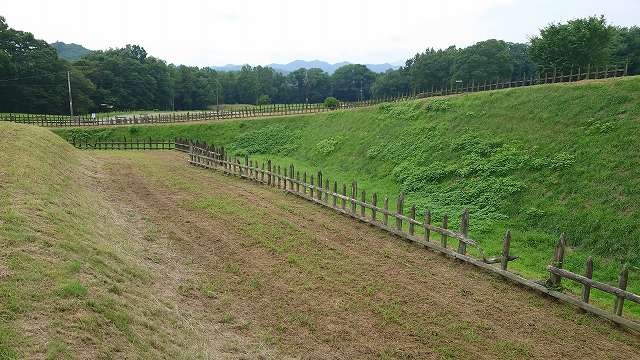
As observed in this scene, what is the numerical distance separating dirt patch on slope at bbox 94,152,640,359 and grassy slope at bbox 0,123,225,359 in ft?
3.54

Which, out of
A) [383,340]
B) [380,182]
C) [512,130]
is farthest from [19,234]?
[512,130]

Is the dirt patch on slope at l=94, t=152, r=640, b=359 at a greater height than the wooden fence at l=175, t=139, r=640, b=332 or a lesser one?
lesser

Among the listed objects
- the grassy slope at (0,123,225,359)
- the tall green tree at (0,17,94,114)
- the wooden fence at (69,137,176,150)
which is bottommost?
the wooden fence at (69,137,176,150)

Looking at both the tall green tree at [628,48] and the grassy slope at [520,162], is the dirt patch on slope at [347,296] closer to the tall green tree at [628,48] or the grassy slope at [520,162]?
the grassy slope at [520,162]

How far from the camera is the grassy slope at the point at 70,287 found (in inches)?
254

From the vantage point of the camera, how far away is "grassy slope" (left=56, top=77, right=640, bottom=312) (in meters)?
14.3

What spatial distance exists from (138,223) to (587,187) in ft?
→ 55.0

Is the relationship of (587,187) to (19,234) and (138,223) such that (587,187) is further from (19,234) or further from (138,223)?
(19,234)

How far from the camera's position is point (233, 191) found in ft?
69.1

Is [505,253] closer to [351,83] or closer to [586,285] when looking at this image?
[586,285]

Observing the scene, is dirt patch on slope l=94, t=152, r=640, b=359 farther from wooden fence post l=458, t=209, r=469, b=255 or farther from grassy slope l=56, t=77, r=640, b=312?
grassy slope l=56, t=77, r=640, b=312

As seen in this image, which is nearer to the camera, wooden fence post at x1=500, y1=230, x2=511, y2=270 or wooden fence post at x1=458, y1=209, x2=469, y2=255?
wooden fence post at x1=500, y1=230, x2=511, y2=270

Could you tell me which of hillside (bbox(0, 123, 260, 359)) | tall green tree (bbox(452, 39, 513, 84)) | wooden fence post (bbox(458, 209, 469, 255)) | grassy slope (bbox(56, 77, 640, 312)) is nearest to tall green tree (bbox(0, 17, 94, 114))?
grassy slope (bbox(56, 77, 640, 312))

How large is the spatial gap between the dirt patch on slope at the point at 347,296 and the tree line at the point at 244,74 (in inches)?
1660
